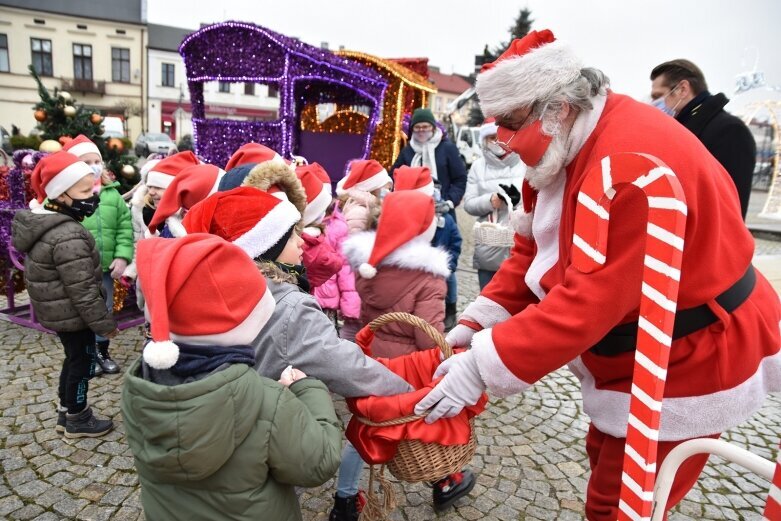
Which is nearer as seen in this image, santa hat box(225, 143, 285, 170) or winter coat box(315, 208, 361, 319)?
santa hat box(225, 143, 285, 170)

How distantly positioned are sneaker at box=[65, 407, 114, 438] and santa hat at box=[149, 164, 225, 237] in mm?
1308

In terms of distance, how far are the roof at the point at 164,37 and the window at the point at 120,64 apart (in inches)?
74.9

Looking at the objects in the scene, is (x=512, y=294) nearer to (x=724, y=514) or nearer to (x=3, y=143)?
(x=724, y=514)

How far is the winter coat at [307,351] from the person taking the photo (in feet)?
6.08

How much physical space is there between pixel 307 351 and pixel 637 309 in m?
1.08

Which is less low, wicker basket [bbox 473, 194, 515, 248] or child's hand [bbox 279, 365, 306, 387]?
wicker basket [bbox 473, 194, 515, 248]

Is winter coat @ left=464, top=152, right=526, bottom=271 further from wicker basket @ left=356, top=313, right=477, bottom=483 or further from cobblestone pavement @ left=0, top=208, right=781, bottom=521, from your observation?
wicker basket @ left=356, top=313, right=477, bottom=483

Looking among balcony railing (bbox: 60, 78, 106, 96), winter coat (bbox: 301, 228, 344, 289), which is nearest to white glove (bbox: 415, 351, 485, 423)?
winter coat (bbox: 301, 228, 344, 289)

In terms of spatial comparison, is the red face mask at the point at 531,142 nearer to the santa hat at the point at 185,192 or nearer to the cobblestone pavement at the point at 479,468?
the cobblestone pavement at the point at 479,468

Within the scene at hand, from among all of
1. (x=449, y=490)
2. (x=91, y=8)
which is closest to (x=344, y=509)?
(x=449, y=490)

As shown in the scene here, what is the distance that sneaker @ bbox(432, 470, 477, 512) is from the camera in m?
2.75

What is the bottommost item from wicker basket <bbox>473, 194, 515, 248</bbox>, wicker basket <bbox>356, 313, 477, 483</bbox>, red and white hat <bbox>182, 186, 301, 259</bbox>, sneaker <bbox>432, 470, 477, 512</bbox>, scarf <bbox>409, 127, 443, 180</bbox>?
sneaker <bbox>432, 470, 477, 512</bbox>

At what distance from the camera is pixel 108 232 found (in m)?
4.31

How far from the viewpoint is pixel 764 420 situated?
385cm
